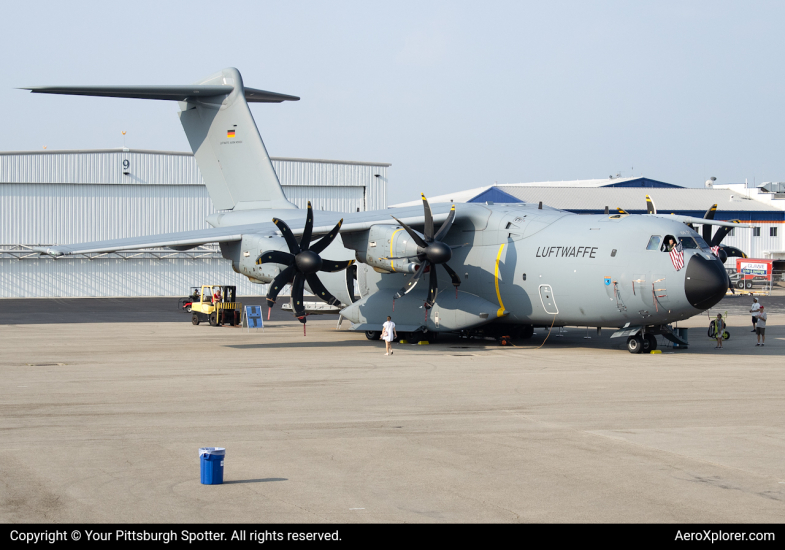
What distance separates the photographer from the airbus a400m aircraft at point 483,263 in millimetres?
21531

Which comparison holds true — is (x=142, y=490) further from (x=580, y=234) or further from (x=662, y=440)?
(x=580, y=234)

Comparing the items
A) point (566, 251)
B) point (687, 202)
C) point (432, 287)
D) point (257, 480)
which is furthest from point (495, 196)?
point (257, 480)

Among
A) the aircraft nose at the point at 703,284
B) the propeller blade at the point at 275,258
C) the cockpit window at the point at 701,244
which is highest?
the cockpit window at the point at 701,244

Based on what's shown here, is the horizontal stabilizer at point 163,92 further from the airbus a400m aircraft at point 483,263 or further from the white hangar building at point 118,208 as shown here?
the white hangar building at point 118,208

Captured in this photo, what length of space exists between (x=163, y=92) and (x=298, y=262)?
27.9ft

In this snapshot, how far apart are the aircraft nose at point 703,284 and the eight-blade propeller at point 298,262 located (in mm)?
9224

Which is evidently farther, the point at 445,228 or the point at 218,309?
the point at 218,309

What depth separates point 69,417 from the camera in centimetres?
1270

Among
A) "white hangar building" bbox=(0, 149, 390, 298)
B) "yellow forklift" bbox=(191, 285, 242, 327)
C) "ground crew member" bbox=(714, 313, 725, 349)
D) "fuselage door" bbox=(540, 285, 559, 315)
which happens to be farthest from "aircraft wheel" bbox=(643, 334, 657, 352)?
"white hangar building" bbox=(0, 149, 390, 298)

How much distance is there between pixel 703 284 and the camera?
20.7 meters

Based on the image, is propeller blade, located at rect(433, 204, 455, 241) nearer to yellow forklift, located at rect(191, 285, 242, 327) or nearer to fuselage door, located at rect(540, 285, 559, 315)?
fuselage door, located at rect(540, 285, 559, 315)

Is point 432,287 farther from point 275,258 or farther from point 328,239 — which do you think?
point 275,258

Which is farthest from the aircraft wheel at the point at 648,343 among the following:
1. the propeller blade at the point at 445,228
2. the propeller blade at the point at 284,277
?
the propeller blade at the point at 284,277
